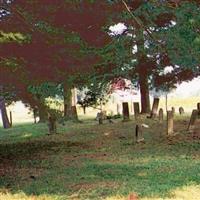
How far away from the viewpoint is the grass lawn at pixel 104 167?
413 inches

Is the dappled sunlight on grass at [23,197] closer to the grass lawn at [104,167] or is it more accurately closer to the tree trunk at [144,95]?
→ the grass lawn at [104,167]

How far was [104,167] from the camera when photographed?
13883 millimetres

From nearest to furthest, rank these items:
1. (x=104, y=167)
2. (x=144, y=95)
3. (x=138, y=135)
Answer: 1. (x=104, y=167)
2. (x=138, y=135)
3. (x=144, y=95)

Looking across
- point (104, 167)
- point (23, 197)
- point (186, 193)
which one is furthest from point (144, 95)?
point (23, 197)

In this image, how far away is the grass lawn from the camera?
1049cm

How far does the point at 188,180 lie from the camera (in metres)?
11.5

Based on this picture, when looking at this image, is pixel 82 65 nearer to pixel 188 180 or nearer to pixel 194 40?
pixel 194 40

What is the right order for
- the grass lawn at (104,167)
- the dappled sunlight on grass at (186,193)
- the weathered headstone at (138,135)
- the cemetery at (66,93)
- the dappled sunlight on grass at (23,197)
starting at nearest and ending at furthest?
the dappled sunlight on grass at (186,193) → the dappled sunlight on grass at (23,197) → the grass lawn at (104,167) → the cemetery at (66,93) → the weathered headstone at (138,135)

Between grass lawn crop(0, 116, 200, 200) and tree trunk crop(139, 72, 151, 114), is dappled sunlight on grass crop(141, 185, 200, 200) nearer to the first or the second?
grass lawn crop(0, 116, 200, 200)

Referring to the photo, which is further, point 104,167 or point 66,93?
point 66,93

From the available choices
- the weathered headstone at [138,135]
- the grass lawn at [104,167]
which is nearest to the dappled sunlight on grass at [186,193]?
the grass lawn at [104,167]

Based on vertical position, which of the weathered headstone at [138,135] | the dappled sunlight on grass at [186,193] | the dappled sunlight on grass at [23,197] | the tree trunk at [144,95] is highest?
the tree trunk at [144,95]

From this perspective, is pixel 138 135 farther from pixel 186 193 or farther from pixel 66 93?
pixel 186 193

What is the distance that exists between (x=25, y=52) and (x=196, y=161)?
589 cm
